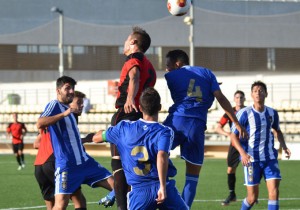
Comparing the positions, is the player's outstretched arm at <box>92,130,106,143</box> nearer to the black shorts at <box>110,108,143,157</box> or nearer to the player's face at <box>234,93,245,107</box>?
the black shorts at <box>110,108,143,157</box>

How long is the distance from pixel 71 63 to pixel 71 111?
44460 mm

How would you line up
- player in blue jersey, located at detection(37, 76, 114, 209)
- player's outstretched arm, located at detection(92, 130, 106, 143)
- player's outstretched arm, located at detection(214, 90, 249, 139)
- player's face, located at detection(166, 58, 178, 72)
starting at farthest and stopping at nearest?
player's face, located at detection(166, 58, 178, 72), player's outstretched arm, located at detection(214, 90, 249, 139), player in blue jersey, located at detection(37, 76, 114, 209), player's outstretched arm, located at detection(92, 130, 106, 143)

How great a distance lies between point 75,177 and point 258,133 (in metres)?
3.24

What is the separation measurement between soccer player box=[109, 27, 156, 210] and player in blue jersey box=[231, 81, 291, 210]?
245cm

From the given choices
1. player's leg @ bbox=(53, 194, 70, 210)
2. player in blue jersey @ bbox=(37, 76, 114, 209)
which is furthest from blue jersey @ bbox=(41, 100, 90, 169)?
player's leg @ bbox=(53, 194, 70, 210)

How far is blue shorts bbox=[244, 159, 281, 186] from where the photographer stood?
11484 mm

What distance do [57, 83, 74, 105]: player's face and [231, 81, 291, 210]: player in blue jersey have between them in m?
2.80

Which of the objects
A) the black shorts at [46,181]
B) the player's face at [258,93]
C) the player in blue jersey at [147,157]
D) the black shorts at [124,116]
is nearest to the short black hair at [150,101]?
the player in blue jersey at [147,157]

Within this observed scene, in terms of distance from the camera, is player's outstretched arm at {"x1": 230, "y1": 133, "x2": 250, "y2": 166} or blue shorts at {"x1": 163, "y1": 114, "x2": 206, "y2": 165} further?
player's outstretched arm at {"x1": 230, "y1": 133, "x2": 250, "y2": 166}

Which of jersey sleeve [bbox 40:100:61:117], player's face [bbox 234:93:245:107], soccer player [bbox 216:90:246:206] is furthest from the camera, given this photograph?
player's face [bbox 234:93:245:107]

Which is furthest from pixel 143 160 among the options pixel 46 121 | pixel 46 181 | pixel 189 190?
pixel 46 181

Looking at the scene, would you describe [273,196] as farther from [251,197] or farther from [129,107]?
[129,107]

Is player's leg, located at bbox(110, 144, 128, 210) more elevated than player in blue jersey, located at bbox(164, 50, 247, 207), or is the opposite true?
player in blue jersey, located at bbox(164, 50, 247, 207)

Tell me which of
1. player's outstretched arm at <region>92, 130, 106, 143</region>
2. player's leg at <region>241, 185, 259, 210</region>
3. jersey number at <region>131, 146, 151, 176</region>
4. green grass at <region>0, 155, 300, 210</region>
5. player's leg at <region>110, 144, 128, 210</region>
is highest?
player's outstretched arm at <region>92, 130, 106, 143</region>
